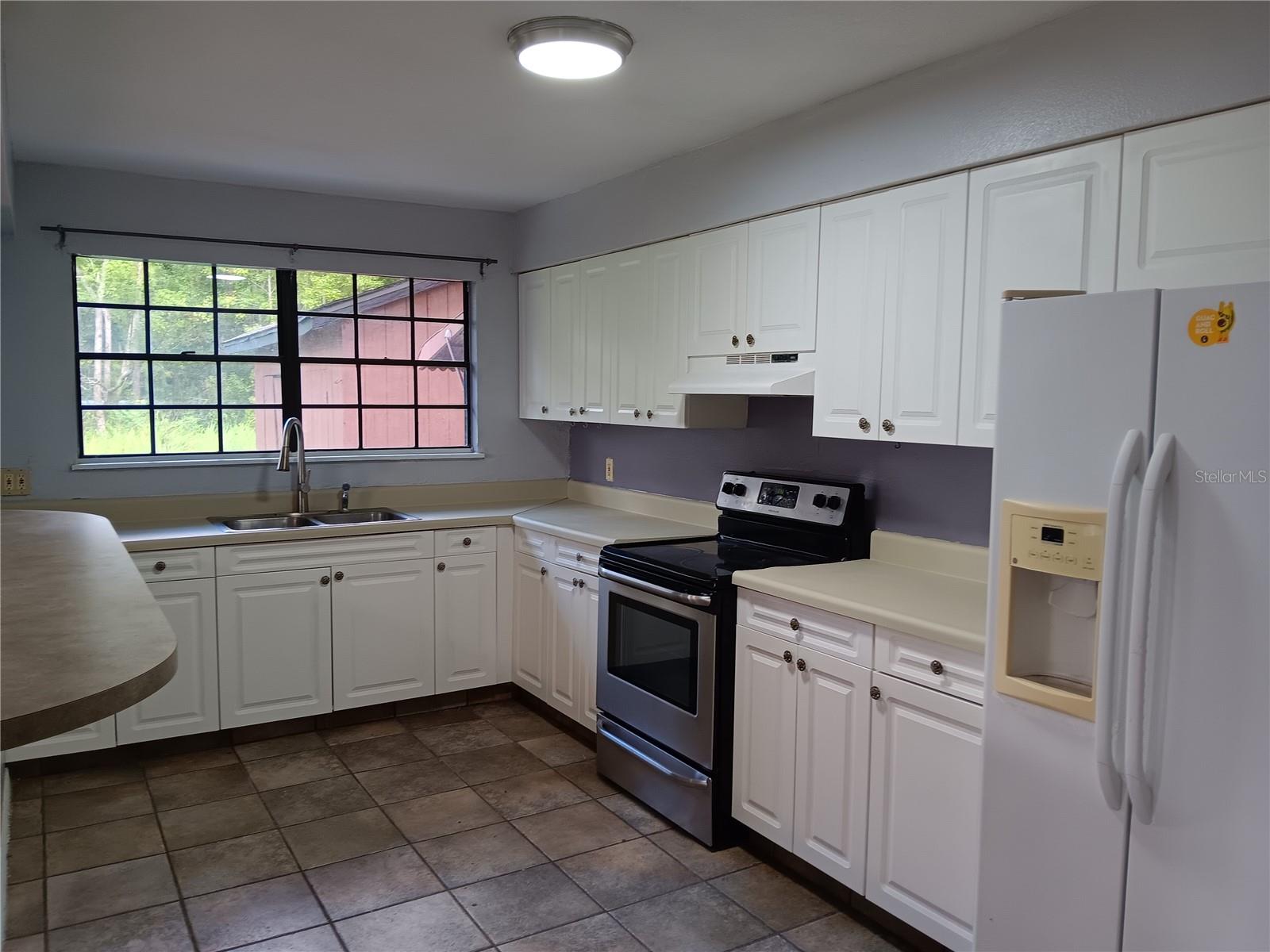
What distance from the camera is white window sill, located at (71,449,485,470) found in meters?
4.01

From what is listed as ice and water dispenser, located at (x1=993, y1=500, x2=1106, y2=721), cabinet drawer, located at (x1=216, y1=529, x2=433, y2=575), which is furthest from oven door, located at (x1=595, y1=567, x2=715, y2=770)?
ice and water dispenser, located at (x1=993, y1=500, x2=1106, y2=721)

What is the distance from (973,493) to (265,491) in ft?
10.1

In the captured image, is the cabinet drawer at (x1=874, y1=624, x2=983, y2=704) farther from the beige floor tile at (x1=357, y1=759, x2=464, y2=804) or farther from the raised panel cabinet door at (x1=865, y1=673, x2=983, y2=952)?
the beige floor tile at (x1=357, y1=759, x2=464, y2=804)

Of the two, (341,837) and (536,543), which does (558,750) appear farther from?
(341,837)

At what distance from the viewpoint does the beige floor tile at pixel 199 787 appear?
3371 millimetres

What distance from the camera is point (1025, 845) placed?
1.95 m

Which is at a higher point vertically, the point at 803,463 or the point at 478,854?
the point at 803,463

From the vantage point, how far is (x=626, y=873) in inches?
114

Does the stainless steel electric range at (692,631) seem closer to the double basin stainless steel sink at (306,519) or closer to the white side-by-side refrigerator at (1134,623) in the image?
the white side-by-side refrigerator at (1134,623)

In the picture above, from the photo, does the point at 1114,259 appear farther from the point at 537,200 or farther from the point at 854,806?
the point at 537,200

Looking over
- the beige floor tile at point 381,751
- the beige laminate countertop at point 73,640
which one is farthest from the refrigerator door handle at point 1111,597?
the beige floor tile at point 381,751

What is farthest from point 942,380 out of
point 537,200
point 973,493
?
point 537,200

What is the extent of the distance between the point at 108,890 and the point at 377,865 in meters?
0.75

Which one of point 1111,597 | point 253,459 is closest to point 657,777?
point 1111,597
